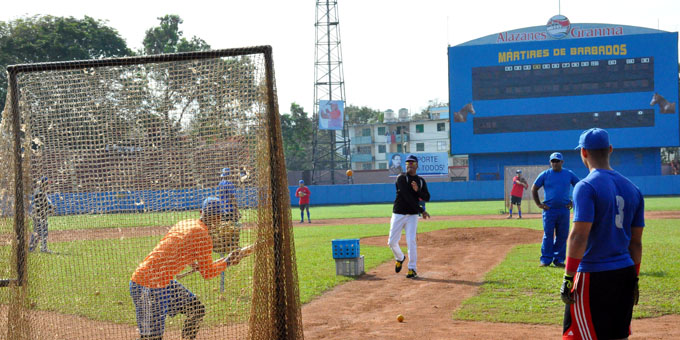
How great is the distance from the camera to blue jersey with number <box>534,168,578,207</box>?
36.4ft

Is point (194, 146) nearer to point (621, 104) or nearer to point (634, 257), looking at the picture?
point (634, 257)

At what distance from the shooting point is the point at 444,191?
4912cm

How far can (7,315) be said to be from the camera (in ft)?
19.1

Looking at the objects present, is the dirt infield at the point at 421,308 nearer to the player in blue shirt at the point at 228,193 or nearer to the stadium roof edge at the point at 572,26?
the player in blue shirt at the point at 228,193

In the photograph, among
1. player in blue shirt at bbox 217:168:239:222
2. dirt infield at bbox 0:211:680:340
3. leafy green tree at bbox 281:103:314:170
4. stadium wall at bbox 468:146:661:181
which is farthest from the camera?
leafy green tree at bbox 281:103:314:170

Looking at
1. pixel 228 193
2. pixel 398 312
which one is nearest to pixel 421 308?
pixel 398 312

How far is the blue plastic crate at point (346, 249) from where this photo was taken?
36.2ft

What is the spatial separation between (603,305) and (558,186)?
7.39 metres

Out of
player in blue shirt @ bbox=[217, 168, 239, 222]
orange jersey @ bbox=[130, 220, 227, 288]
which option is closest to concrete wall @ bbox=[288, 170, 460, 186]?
player in blue shirt @ bbox=[217, 168, 239, 222]

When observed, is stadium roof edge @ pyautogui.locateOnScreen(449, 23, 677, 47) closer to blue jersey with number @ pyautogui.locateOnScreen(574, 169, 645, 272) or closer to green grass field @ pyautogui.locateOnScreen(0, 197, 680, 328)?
green grass field @ pyautogui.locateOnScreen(0, 197, 680, 328)

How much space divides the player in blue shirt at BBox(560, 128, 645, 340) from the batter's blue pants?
→ 23.2 ft

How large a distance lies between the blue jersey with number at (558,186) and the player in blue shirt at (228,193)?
7276mm

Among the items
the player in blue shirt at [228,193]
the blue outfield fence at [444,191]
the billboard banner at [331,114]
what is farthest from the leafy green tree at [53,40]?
the player in blue shirt at [228,193]

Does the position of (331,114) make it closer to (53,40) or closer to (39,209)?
(53,40)
